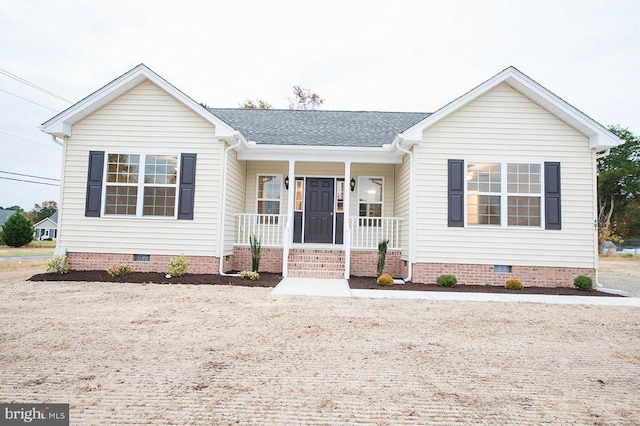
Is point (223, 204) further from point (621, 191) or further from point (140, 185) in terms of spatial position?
point (621, 191)

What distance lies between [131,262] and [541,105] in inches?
436

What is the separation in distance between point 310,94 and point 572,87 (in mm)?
19327

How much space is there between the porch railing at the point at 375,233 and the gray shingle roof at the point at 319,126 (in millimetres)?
2207

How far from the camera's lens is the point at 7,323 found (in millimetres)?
4887

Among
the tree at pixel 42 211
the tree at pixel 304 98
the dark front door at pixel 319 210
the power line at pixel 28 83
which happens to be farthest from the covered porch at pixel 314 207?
the tree at pixel 42 211

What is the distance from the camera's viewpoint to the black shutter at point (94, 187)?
9.45 meters

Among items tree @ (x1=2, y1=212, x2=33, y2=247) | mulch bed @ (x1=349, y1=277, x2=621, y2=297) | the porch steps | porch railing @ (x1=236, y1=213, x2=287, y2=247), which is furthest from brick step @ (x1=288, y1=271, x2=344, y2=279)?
tree @ (x1=2, y1=212, x2=33, y2=247)

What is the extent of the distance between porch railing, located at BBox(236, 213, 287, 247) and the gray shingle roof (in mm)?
2163

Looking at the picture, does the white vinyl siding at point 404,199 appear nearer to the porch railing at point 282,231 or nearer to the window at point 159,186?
the porch railing at point 282,231

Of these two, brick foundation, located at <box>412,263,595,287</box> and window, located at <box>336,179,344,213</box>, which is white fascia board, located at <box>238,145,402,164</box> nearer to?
window, located at <box>336,179,344,213</box>

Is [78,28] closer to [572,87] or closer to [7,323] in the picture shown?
[7,323]

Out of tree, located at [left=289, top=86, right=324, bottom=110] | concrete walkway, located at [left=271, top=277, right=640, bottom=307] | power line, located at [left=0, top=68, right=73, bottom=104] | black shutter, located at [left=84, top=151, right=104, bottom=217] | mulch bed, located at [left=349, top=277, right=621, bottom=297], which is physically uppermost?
tree, located at [left=289, top=86, right=324, bottom=110]

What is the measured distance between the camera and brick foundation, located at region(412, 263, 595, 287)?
9094 millimetres

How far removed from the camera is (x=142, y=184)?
952 cm
